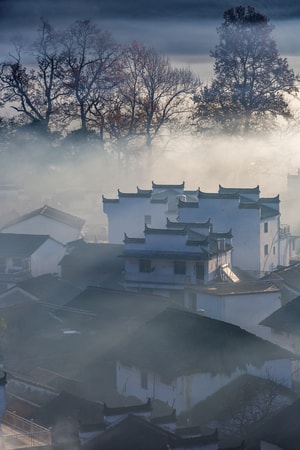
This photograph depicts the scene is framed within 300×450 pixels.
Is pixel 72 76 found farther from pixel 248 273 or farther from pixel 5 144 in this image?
pixel 248 273

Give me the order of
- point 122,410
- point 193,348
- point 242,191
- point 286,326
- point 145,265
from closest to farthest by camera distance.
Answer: point 122,410 < point 193,348 < point 286,326 < point 145,265 < point 242,191

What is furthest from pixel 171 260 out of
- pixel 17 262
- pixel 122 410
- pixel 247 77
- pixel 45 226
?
pixel 247 77

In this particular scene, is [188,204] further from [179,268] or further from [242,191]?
[179,268]

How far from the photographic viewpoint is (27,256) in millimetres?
13422

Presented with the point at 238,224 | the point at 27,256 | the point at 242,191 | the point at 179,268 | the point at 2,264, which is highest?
the point at 242,191

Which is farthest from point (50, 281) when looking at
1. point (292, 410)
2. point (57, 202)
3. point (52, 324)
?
point (292, 410)

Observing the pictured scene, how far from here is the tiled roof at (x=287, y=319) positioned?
31.7ft

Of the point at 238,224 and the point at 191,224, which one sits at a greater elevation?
the point at 191,224

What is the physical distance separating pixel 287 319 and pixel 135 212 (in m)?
4.85

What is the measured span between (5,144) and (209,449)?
1097cm

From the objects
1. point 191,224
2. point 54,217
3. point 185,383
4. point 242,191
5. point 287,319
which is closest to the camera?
point 185,383

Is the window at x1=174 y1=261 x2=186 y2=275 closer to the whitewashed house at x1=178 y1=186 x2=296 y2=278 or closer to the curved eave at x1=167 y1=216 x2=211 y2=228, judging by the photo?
the curved eave at x1=167 y1=216 x2=211 y2=228

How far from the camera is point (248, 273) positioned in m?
12.9

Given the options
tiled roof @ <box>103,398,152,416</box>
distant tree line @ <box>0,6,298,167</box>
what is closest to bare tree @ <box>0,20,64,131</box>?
distant tree line @ <box>0,6,298,167</box>
